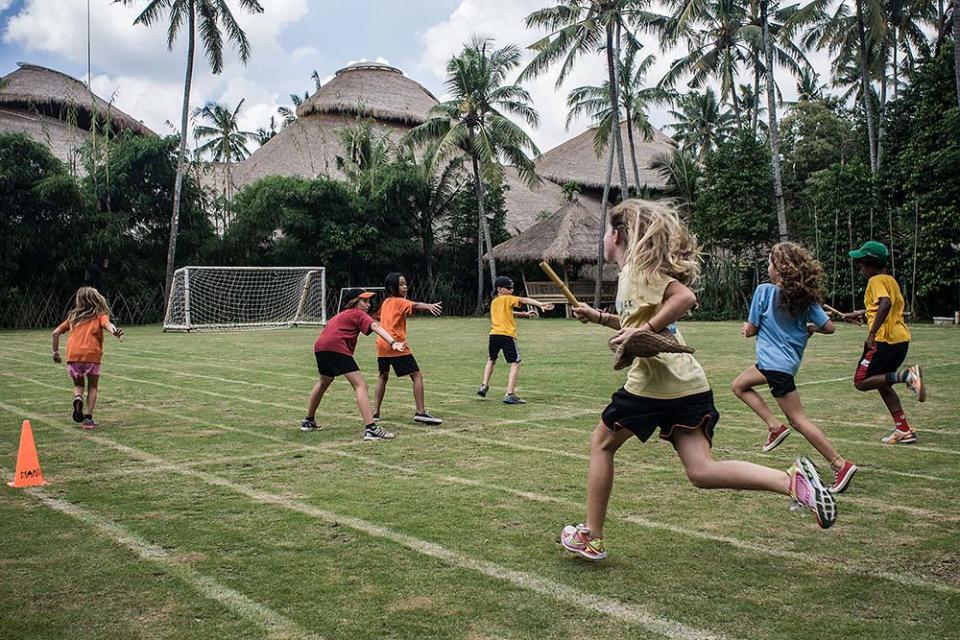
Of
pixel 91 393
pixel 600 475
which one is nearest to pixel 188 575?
pixel 600 475

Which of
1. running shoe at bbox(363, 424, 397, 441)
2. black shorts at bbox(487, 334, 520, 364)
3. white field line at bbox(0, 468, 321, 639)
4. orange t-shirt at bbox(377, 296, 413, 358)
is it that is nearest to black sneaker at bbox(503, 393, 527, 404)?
black shorts at bbox(487, 334, 520, 364)

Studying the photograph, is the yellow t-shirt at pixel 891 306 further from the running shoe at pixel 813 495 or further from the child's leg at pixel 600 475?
the child's leg at pixel 600 475

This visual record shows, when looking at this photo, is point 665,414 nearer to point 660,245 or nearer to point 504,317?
point 660,245

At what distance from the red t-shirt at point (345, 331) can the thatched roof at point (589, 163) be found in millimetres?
39505

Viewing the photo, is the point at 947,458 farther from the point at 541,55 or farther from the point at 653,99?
the point at 653,99

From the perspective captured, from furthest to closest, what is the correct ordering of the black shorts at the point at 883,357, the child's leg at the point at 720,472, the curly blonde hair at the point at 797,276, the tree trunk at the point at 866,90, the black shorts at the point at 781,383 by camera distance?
the tree trunk at the point at 866,90 < the black shorts at the point at 883,357 < the black shorts at the point at 781,383 < the curly blonde hair at the point at 797,276 < the child's leg at the point at 720,472

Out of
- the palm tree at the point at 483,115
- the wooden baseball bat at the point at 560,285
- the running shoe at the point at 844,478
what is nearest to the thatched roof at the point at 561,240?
the palm tree at the point at 483,115

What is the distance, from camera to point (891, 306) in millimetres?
7336

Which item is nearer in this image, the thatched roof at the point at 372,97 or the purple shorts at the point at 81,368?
the purple shorts at the point at 81,368

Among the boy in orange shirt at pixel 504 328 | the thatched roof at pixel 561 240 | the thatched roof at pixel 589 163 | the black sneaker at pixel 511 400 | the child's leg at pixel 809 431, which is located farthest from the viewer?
the thatched roof at pixel 589 163

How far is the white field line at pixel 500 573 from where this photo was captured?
11.1 feet

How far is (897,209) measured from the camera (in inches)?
1053

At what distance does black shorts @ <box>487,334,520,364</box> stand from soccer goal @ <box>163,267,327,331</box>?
66.1ft

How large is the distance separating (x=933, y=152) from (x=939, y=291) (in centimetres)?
421
